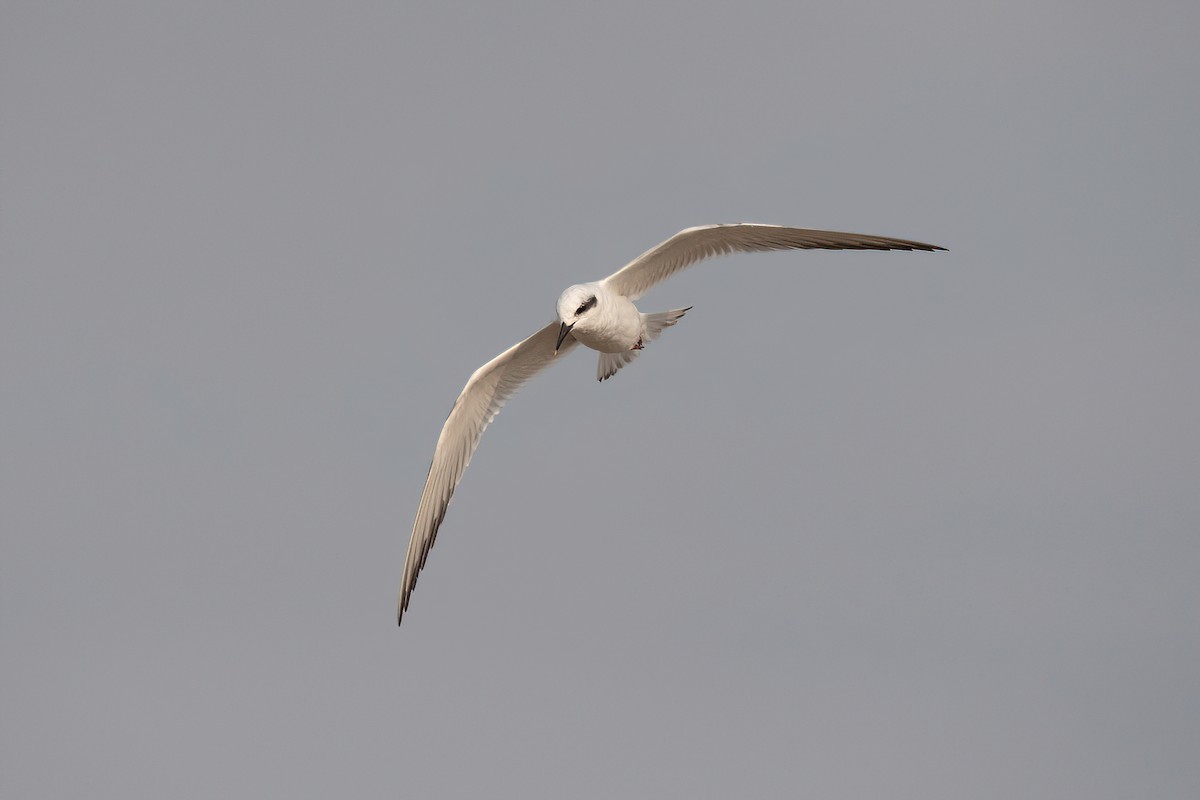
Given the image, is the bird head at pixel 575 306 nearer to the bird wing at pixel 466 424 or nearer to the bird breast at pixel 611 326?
the bird breast at pixel 611 326

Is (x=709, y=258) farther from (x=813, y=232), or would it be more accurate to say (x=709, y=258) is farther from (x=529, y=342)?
(x=529, y=342)

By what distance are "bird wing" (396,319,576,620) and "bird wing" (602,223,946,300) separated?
4.42ft

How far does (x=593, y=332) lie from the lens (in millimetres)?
17609

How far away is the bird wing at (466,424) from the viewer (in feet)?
62.7

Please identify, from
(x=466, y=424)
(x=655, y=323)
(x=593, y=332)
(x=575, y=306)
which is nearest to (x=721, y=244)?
(x=655, y=323)

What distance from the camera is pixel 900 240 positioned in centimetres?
1712

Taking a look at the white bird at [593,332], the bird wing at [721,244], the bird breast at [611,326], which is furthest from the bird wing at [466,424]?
the bird wing at [721,244]

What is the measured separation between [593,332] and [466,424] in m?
2.83

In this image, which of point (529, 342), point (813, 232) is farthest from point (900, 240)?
point (529, 342)

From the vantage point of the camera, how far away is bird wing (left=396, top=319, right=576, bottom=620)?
62.7ft

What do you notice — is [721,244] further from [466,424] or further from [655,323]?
[466,424]

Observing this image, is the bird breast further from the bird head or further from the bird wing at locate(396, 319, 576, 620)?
the bird wing at locate(396, 319, 576, 620)

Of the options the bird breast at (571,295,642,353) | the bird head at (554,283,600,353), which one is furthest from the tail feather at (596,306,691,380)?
the bird head at (554,283,600,353)

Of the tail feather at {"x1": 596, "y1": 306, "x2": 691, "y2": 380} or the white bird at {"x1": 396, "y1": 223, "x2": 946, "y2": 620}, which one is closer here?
the white bird at {"x1": 396, "y1": 223, "x2": 946, "y2": 620}
